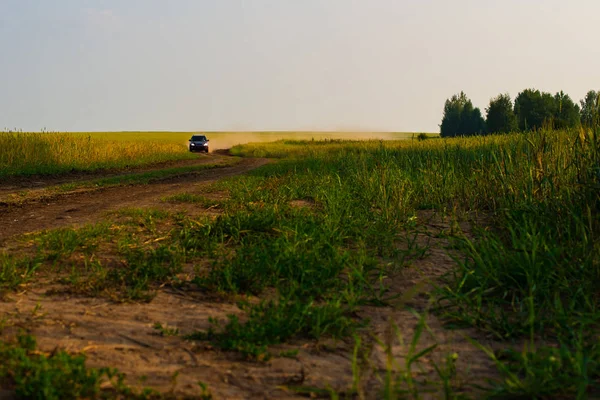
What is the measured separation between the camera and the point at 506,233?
494cm

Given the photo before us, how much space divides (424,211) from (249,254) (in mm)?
3560

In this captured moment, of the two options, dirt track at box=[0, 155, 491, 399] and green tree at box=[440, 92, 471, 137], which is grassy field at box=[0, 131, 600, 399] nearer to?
dirt track at box=[0, 155, 491, 399]

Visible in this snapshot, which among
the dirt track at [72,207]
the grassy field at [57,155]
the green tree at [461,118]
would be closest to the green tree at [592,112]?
the dirt track at [72,207]

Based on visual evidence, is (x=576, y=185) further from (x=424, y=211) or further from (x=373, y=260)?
(x=424, y=211)

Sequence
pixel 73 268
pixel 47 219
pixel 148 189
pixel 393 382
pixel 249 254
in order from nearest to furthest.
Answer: pixel 393 382 → pixel 73 268 → pixel 249 254 → pixel 47 219 → pixel 148 189

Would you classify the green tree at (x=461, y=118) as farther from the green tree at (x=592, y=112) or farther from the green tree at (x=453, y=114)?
the green tree at (x=592, y=112)

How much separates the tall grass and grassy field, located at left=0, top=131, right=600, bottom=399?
39.4 ft

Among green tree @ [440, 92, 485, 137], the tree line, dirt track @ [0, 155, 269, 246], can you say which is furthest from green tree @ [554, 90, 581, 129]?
green tree @ [440, 92, 485, 137]

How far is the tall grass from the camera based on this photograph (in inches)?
664

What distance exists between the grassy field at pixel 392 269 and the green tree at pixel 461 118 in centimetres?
8474

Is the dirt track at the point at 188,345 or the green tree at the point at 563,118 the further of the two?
the green tree at the point at 563,118

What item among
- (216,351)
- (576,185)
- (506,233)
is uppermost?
(576,185)

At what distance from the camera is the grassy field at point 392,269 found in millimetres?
2498

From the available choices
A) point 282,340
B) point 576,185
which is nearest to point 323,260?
point 282,340
